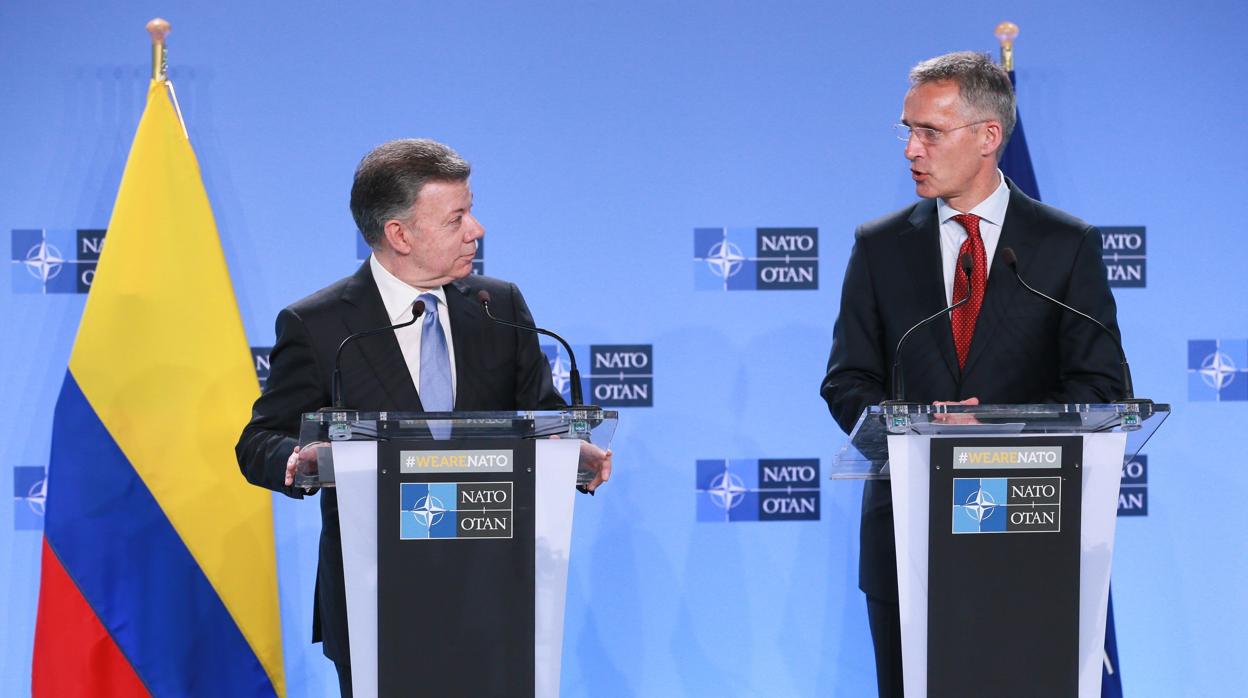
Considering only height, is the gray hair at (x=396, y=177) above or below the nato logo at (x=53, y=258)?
above

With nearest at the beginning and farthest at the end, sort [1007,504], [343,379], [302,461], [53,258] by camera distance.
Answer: [1007,504] → [302,461] → [343,379] → [53,258]

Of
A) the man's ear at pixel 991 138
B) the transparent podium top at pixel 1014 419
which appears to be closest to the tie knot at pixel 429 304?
the transparent podium top at pixel 1014 419

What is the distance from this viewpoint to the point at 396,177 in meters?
2.64

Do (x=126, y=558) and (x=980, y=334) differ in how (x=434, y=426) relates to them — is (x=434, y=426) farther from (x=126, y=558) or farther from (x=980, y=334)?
(x=126, y=558)

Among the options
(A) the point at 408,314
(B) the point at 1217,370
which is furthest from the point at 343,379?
(B) the point at 1217,370

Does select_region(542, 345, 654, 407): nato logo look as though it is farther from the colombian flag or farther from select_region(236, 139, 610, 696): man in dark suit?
select_region(236, 139, 610, 696): man in dark suit

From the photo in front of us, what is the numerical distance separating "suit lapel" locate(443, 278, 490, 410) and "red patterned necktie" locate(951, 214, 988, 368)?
0.98 metres

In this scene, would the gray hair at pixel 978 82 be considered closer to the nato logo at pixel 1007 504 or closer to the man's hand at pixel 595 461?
the nato logo at pixel 1007 504

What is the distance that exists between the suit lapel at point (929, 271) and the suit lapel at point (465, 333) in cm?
91

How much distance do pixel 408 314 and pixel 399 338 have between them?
6 cm

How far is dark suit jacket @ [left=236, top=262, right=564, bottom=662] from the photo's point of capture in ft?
8.09

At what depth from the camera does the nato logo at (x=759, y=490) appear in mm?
3941

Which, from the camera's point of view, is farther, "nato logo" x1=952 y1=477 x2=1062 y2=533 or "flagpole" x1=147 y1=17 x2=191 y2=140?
"flagpole" x1=147 y1=17 x2=191 y2=140

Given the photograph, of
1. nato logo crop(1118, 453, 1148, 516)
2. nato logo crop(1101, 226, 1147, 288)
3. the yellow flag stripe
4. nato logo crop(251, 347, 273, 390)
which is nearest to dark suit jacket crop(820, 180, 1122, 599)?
nato logo crop(1101, 226, 1147, 288)
